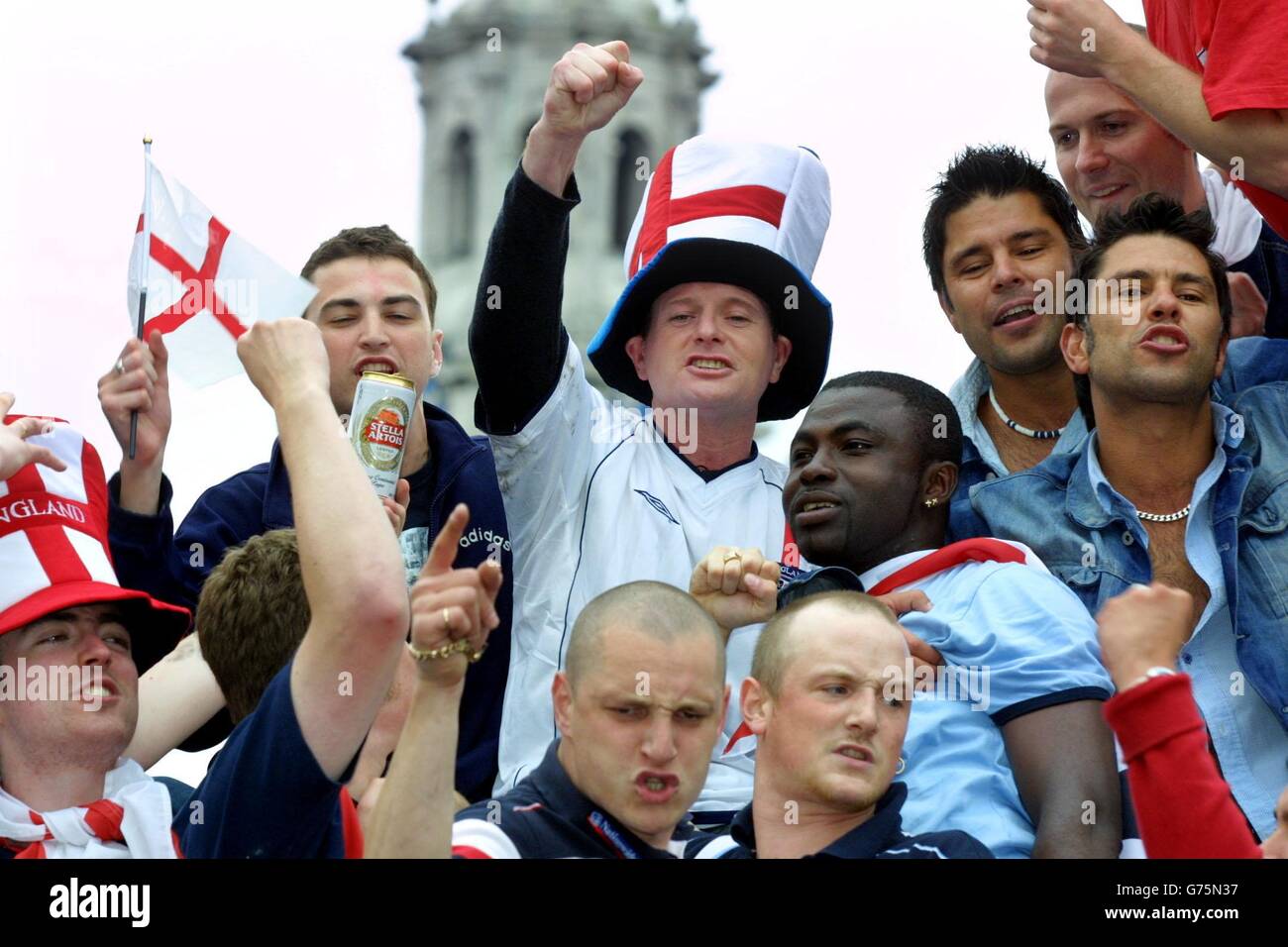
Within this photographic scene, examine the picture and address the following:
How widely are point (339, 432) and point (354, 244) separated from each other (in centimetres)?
250

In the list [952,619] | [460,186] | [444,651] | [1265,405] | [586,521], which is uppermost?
[460,186]

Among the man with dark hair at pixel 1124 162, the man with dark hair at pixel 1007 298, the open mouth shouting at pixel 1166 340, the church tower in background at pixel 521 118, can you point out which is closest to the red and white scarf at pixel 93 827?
the man with dark hair at pixel 1007 298

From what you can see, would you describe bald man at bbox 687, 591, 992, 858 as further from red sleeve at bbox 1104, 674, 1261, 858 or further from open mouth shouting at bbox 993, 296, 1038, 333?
open mouth shouting at bbox 993, 296, 1038, 333

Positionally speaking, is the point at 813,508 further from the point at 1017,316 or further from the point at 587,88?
the point at 587,88

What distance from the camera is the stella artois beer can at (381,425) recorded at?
229 inches

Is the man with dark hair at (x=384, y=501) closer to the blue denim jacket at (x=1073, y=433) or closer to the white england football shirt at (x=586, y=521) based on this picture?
the white england football shirt at (x=586, y=521)

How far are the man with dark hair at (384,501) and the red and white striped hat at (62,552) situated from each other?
0.75 ft

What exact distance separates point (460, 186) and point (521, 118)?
9.76ft

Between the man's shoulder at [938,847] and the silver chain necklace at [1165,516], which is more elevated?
the silver chain necklace at [1165,516]

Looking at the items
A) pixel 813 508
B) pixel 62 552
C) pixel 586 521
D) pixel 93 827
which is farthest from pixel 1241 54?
pixel 93 827

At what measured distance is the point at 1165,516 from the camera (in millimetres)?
6066

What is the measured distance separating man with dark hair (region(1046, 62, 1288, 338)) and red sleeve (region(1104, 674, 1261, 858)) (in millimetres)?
2516

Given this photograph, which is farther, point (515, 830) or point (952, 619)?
point (952, 619)

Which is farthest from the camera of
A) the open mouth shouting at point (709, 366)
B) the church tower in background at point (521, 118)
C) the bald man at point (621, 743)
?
the church tower in background at point (521, 118)
